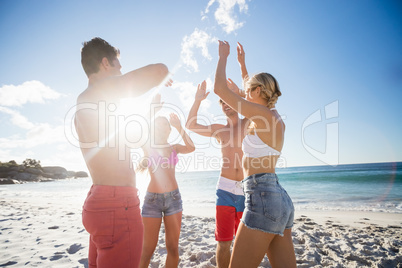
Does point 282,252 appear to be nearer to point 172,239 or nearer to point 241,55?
point 172,239

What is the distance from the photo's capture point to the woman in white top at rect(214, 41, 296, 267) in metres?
1.69

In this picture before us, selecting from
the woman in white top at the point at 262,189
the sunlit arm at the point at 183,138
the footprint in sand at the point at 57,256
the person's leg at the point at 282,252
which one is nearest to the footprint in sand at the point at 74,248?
the footprint in sand at the point at 57,256

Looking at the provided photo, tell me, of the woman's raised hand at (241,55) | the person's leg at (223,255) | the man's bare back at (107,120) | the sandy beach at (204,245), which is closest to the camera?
the man's bare back at (107,120)

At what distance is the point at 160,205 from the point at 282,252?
1.87 meters

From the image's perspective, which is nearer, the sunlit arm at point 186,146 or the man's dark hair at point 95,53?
the man's dark hair at point 95,53

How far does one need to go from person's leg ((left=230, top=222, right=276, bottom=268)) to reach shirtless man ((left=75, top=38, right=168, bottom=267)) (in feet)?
2.68

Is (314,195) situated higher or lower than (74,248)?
lower

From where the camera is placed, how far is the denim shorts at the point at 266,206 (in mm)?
1695

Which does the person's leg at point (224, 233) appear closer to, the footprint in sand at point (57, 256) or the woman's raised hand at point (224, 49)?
the woman's raised hand at point (224, 49)

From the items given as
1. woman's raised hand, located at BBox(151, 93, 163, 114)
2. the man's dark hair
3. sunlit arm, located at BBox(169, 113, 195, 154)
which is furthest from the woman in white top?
woman's raised hand, located at BBox(151, 93, 163, 114)

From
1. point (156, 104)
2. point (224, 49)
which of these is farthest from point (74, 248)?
point (224, 49)

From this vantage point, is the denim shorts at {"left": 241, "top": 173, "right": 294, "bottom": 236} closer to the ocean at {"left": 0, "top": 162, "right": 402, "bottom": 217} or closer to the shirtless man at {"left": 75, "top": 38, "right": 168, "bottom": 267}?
the shirtless man at {"left": 75, "top": 38, "right": 168, "bottom": 267}

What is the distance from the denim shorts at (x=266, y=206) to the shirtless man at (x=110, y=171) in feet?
3.15

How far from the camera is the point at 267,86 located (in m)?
2.03
